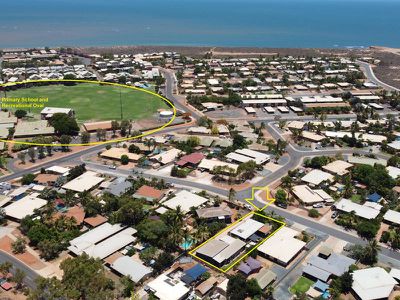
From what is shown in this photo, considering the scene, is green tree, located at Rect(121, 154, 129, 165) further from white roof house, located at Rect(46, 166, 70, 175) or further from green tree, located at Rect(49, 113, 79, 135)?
green tree, located at Rect(49, 113, 79, 135)

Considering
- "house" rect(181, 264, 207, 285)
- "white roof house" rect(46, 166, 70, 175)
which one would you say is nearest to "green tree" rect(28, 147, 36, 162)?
"white roof house" rect(46, 166, 70, 175)

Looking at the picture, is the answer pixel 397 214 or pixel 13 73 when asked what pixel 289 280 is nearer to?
pixel 397 214

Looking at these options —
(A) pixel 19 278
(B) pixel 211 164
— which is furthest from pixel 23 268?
(B) pixel 211 164

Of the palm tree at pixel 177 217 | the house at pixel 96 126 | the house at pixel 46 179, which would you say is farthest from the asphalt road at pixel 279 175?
the palm tree at pixel 177 217

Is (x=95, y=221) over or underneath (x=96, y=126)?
underneath

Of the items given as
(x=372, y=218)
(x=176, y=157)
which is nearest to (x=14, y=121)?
(x=176, y=157)

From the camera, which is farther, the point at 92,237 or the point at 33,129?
the point at 33,129

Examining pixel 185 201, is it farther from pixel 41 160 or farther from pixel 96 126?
pixel 96 126
